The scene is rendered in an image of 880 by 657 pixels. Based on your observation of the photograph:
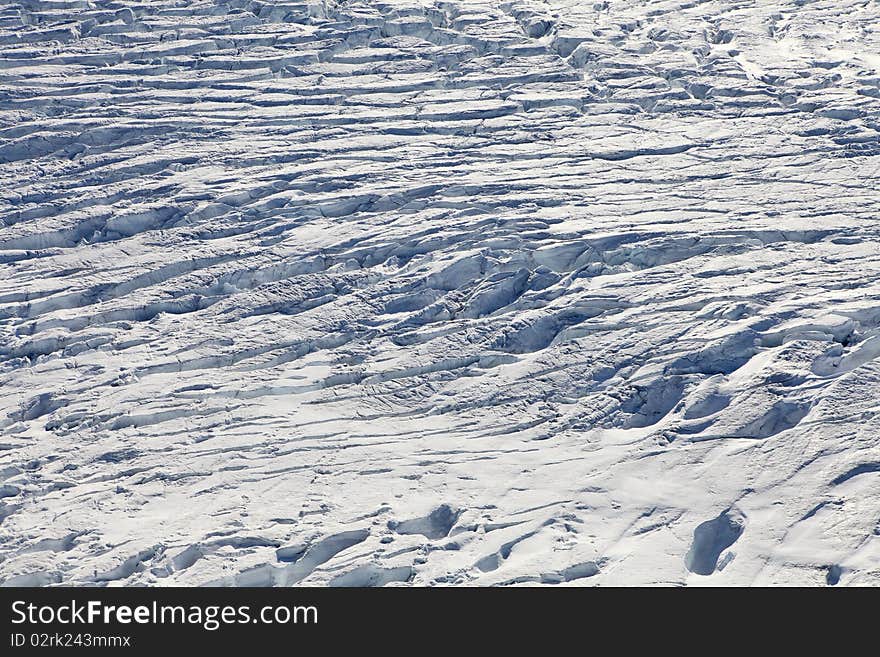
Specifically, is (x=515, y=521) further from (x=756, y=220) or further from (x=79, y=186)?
(x=79, y=186)

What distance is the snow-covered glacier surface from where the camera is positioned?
5.42 m

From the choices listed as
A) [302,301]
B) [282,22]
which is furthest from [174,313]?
[282,22]

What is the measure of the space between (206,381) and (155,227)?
2162 millimetres

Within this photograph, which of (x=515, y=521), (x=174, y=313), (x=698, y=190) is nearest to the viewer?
(x=515, y=521)

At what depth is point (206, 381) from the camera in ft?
21.5

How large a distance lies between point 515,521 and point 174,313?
Result: 3033mm

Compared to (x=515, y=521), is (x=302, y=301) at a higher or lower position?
higher

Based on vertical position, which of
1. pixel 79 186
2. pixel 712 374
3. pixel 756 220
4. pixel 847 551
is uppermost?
pixel 79 186

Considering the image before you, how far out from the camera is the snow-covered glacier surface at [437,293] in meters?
5.42

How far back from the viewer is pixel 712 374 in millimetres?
6406

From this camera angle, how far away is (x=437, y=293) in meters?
7.30

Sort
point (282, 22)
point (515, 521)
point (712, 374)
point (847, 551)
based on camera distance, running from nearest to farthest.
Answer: point (847, 551) < point (515, 521) < point (712, 374) < point (282, 22)

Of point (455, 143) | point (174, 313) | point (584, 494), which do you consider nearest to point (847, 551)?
point (584, 494)

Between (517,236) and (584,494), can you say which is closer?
(584,494)
